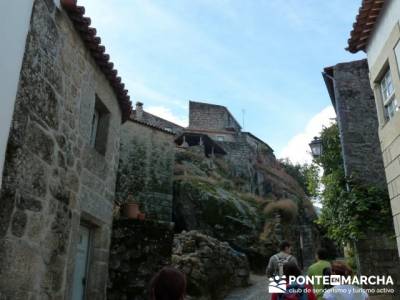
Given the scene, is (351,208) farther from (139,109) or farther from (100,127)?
(139,109)

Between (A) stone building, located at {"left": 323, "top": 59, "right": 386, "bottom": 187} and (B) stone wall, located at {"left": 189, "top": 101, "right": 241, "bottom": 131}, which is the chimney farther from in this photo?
(A) stone building, located at {"left": 323, "top": 59, "right": 386, "bottom": 187}

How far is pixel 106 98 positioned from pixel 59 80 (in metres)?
2.00

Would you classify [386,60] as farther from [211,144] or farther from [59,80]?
[211,144]

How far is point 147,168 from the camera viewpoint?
16.7m

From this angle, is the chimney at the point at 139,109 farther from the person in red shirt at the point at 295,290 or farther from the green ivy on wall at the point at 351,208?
the person in red shirt at the point at 295,290

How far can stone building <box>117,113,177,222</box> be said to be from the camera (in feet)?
53.3

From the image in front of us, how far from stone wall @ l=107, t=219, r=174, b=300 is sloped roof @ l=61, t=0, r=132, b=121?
2.37 meters

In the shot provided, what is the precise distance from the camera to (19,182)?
3717 millimetres

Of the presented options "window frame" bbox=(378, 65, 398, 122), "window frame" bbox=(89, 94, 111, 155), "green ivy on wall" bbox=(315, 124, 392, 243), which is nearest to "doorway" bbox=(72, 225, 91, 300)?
"window frame" bbox=(89, 94, 111, 155)

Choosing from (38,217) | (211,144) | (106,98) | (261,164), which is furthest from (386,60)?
(261,164)

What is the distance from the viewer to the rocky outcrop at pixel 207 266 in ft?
33.7

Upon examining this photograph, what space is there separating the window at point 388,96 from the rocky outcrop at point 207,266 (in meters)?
6.26

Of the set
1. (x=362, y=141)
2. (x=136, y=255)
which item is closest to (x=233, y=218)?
(x=362, y=141)

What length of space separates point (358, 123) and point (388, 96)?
470 centimetres
